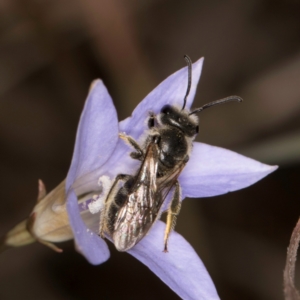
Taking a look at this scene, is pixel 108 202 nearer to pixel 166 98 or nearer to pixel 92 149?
pixel 92 149

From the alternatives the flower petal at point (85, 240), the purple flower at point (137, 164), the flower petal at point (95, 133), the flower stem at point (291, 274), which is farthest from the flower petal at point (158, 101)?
the flower stem at point (291, 274)

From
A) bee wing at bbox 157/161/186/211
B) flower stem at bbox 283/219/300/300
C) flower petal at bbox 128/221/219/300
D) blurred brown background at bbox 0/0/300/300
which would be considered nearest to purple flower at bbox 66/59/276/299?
flower petal at bbox 128/221/219/300

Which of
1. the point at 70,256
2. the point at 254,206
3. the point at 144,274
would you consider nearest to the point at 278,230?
the point at 254,206

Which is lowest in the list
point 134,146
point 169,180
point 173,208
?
point 173,208

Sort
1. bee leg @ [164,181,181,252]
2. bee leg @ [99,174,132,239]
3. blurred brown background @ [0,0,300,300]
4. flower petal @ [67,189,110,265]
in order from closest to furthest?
flower petal @ [67,189,110,265] < bee leg @ [99,174,132,239] < bee leg @ [164,181,181,252] < blurred brown background @ [0,0,300,300]

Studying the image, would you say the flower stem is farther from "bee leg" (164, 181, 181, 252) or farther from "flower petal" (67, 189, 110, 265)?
"flower petal" (67, 189, 110, 265)

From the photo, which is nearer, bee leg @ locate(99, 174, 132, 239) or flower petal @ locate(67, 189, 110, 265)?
flower petal @ locate(67, 189, 110, 265)

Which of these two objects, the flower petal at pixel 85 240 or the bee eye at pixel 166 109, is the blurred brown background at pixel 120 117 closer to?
the bee eye at pixel 166 109

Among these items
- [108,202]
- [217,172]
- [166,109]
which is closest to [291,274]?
[217,172]
